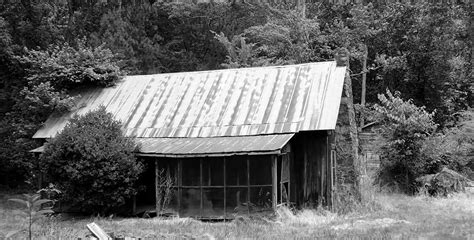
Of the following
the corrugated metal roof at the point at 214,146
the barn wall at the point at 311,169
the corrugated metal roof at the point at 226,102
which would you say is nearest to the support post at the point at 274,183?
the corrugated metal roof at the point at 214,146

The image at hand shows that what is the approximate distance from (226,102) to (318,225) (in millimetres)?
7208

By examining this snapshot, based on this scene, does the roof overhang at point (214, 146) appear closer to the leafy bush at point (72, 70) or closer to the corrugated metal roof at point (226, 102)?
the corrugated metal roof at point (226, 102)

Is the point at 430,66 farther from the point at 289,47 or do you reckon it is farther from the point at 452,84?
the point at 289,47

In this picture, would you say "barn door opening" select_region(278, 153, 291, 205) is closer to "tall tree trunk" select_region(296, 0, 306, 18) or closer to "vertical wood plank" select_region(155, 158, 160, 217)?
"vertical wood plank" select_region(155, 158, 160, 217)

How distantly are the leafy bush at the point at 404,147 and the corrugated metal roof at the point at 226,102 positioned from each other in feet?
13.5

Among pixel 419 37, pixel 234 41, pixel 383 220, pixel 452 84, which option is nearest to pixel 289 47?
pixel 234 41

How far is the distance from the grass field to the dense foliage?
27.8 feet

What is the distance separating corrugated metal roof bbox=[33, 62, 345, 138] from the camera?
18.5 m

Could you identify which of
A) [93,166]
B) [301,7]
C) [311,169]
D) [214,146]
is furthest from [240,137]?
[301,7]

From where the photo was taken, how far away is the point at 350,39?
35.6 meters

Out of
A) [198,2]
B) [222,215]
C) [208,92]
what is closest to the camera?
[222,215]

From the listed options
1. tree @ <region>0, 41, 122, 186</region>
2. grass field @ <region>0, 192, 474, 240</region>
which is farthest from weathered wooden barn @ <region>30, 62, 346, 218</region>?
tree @ <region>0, 41, 122, 186</region>

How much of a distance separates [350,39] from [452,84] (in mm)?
7497

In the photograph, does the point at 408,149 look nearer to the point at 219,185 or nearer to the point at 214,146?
the point at 219,185
